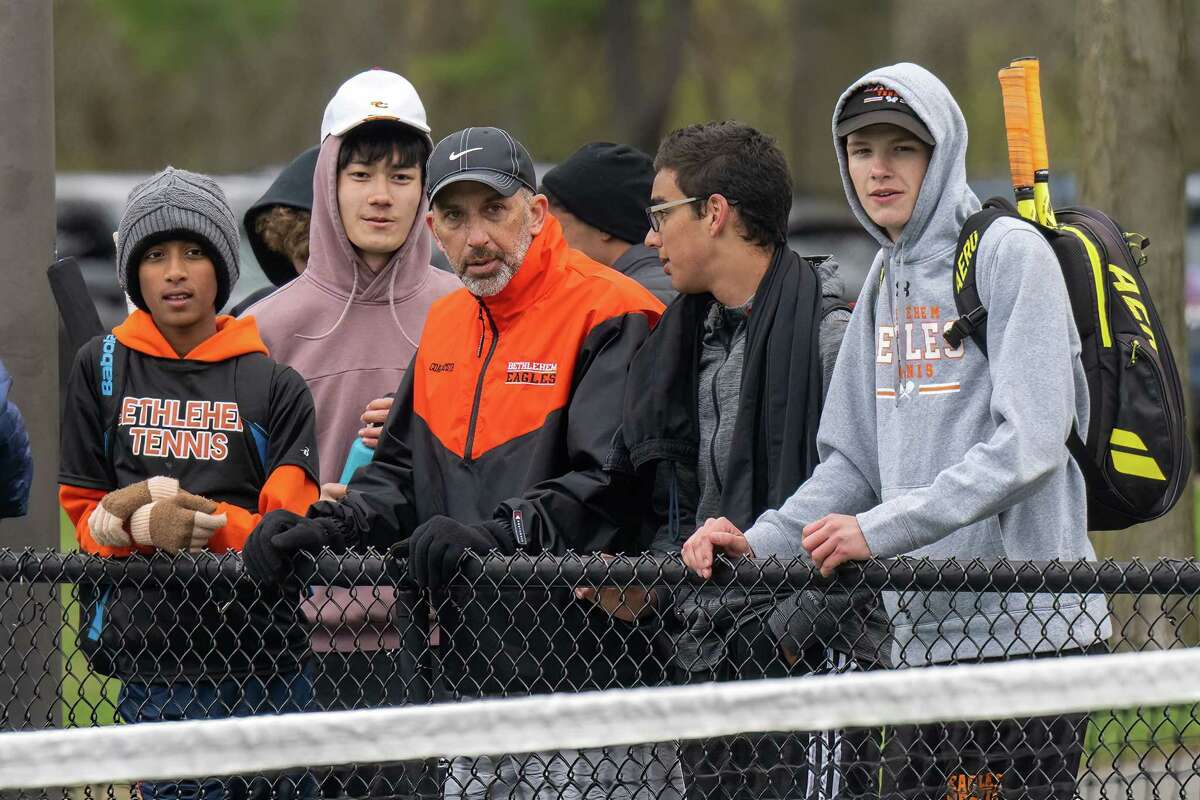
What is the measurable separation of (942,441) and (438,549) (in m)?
0.99

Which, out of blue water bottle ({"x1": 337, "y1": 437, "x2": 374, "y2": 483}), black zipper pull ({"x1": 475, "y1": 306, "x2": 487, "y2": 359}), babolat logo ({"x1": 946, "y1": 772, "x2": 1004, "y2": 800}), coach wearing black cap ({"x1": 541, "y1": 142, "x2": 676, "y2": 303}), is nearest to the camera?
babolat logo ({"x1": 946, "y1": 772, "x2": 1004, "y2": 800})

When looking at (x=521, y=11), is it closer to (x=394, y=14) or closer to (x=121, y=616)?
(x=394, y=14)

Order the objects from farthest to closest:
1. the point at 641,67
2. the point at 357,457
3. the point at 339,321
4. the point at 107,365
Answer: the point at 641,67
the point at 339,321
the point at 357,457
the point at 107,365

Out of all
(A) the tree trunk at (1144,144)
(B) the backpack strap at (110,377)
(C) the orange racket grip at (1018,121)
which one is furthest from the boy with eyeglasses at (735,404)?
(A) the tree trunk at (1144,144)

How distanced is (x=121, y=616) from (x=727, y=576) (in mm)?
1342

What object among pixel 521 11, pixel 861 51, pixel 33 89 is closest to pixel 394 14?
pixel 521 11

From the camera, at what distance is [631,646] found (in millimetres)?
3508

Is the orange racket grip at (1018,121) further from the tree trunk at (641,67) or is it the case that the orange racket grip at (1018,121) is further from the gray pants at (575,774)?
the tree trunk at (641,67)

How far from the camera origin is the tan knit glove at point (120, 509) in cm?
343

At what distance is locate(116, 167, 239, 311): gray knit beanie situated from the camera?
3.90 m

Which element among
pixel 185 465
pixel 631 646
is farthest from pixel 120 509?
pixel 631 646

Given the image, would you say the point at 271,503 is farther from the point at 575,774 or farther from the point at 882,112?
the point at 882,112

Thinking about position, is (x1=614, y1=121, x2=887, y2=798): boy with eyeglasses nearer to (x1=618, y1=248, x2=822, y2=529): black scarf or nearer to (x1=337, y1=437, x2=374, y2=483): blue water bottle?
(x1=618, y1=248, x2=822, y2=529): black scarf

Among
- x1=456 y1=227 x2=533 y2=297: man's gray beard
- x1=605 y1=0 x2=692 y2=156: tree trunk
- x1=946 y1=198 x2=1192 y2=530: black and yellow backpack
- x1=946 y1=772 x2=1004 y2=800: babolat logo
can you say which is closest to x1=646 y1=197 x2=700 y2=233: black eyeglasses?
x1=456 y1=227 x2=533 y2=297: man's gray beard
